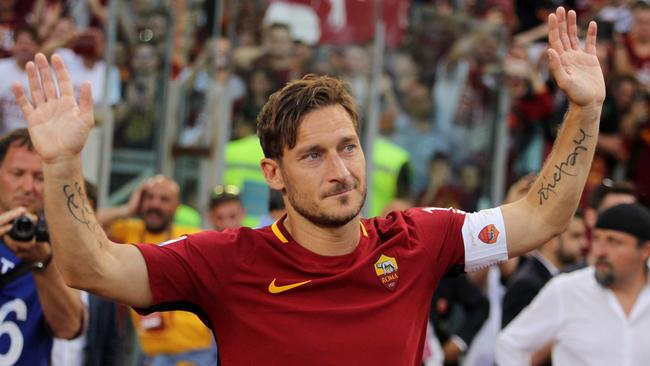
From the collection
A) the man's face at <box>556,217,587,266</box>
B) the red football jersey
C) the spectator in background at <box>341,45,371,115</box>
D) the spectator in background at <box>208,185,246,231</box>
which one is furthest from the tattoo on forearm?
the spectator in background at <box>341,45,371,115</box>

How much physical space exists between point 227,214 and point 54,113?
514 cm

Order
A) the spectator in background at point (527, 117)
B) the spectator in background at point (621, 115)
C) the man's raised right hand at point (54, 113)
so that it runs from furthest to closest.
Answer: the spectator in background at point (527, 117), the spectator in background at point (621, 115), the man's raised right hand at point (54, 113)

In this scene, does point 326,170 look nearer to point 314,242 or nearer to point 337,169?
point 337,169

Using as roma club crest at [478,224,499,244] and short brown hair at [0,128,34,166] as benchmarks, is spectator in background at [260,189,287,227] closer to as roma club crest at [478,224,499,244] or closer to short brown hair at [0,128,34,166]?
short brown hair at [0,128,34,166]

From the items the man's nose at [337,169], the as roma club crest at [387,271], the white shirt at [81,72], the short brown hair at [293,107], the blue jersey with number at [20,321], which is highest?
the short brown hair at [293,107]

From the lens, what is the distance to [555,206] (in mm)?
4359

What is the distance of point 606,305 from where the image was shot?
6.70 meters

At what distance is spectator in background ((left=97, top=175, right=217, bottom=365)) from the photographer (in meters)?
8.27

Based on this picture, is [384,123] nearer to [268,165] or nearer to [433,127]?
[433,127]

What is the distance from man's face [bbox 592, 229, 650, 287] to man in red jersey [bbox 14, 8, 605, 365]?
2.41 m

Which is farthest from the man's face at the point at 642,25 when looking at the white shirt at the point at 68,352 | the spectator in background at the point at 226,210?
the white shirt at the point at 68,352

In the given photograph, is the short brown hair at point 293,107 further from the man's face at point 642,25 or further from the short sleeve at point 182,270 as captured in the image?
the man's face at point 642,25

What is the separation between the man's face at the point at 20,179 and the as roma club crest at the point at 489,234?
87.9 inches

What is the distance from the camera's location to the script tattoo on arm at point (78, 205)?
12.4 ft
